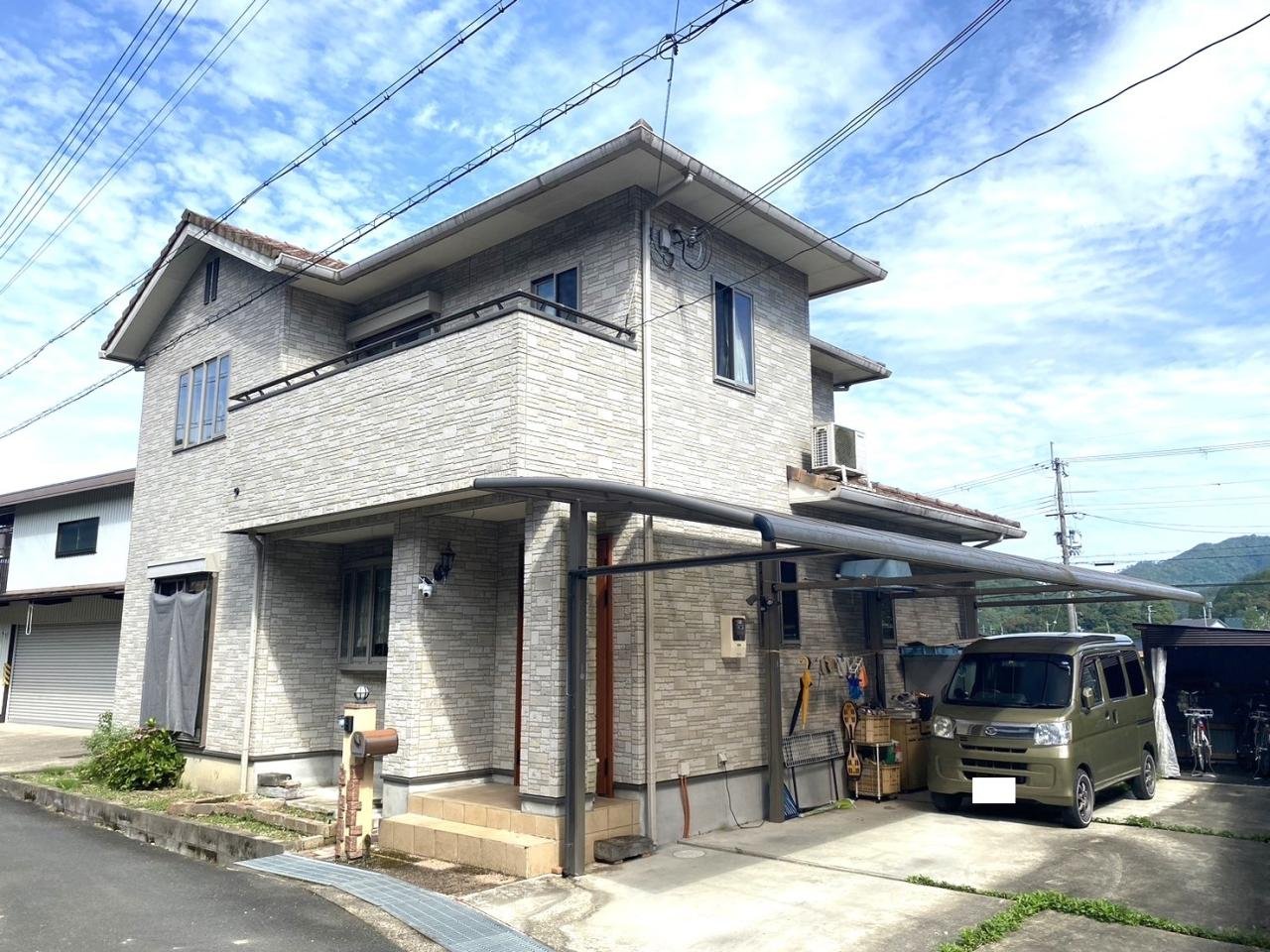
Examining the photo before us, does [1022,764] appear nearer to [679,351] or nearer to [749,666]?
[749,666]

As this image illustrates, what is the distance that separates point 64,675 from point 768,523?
2221cm

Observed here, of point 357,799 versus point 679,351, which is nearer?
point 357,799

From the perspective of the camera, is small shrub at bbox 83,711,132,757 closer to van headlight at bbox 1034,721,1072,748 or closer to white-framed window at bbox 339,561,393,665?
white-framed window at bbox 339,561,393,665

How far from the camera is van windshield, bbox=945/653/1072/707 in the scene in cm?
1073

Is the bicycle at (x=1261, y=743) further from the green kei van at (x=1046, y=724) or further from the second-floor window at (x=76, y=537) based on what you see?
the second-floor window at (x=76, y=537)

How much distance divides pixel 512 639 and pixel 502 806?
1983mm

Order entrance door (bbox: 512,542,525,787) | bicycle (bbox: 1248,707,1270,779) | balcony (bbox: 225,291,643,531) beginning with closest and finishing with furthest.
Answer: balcony (bbox: 225,291,643,531) < entrance door (bbox: 512,542,525,787) < bicycle (bbox: 1248,707,1270,779)

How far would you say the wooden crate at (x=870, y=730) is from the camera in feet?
38.4

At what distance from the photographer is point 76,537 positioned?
21.8 metres

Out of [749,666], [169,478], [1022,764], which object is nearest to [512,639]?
[749,666]

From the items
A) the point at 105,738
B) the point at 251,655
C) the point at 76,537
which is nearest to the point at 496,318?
the point at 251,655

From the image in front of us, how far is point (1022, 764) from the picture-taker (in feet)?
33.3

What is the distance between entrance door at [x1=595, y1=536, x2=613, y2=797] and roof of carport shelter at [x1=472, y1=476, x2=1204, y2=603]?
0.84 m

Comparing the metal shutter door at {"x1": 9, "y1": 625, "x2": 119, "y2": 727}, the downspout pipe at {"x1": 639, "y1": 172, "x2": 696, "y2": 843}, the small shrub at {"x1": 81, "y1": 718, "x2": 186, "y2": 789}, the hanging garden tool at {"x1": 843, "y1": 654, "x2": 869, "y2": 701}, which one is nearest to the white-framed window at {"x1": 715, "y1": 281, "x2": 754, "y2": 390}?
the downspout pipe at {"x1": 639, "y1": 172, "x2": 696, "y2": 843}
